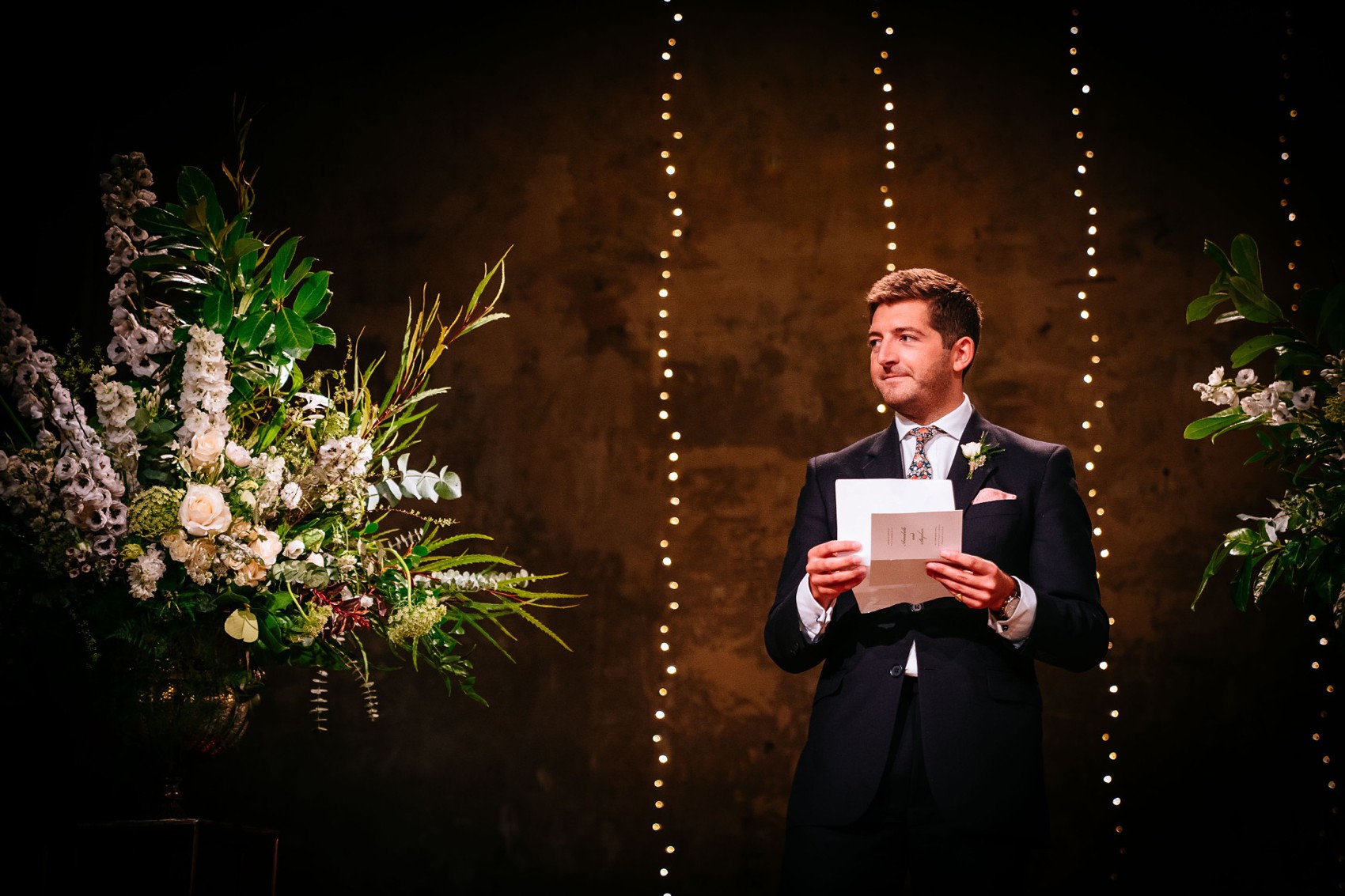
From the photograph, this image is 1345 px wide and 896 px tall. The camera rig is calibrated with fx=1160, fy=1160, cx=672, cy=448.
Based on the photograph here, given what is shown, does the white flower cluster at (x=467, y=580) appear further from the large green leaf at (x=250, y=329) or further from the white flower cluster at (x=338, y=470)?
the large green leaf at (x=250, y=329)

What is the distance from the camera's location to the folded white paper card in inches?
79.5

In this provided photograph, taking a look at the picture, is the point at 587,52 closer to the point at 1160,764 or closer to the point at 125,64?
the point at 125,64

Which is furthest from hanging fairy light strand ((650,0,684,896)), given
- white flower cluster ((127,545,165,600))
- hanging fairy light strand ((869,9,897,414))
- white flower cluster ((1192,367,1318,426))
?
white flower cluster ((127,545,165,600))

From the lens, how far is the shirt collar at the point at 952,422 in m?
2.39

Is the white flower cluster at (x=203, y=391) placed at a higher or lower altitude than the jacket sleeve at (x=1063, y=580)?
higher

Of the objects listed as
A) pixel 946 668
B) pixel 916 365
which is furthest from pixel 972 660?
pixel 916 365

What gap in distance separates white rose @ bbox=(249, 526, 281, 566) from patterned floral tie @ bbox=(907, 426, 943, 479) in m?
1.23

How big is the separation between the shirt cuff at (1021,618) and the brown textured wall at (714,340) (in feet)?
4.11

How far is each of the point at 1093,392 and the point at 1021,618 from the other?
1.48 meters

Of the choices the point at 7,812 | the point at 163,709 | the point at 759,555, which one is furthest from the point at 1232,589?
the point at 7,812

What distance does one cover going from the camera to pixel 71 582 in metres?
2.02

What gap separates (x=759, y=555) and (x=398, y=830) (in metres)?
1.27

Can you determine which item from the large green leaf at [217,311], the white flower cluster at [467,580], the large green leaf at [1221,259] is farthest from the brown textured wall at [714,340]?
the large green leaf at [217,311]

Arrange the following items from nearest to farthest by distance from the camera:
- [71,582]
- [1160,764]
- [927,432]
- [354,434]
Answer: [71,582], [354,434], [927,432], [1160,764]
